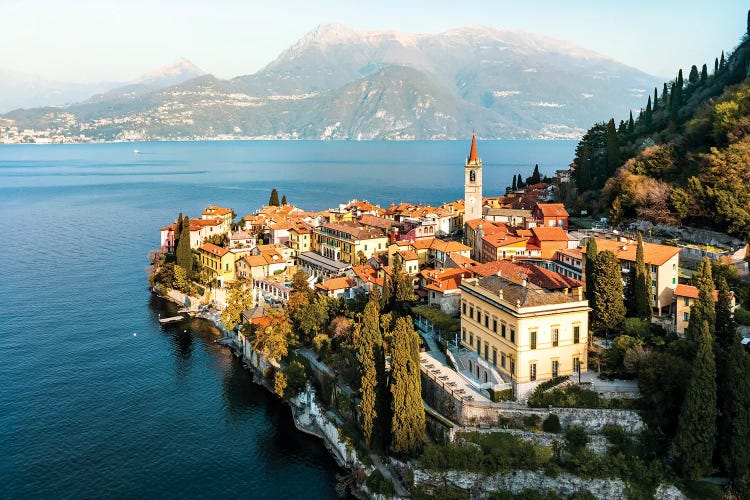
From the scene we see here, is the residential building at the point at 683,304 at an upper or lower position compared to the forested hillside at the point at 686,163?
lower

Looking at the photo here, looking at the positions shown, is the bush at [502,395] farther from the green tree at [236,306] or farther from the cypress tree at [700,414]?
the green tree at [236,306]

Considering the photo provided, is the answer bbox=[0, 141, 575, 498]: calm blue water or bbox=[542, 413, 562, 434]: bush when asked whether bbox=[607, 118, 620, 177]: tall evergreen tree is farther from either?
bbox=[542, 413, 562, 434]: bush

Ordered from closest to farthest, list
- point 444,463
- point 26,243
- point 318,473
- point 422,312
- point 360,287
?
point 444,463
point 318,473
point 422,312
point 360,287
point 26,243

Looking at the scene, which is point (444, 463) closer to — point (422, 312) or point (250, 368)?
point (422, 312)

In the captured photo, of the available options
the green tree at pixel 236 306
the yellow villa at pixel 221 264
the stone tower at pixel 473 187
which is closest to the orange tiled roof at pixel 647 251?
the stone tower at pixel 473 187

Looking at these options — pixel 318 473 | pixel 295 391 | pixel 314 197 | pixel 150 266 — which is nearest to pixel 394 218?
pixel 150 266

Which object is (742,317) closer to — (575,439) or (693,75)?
(575,439)

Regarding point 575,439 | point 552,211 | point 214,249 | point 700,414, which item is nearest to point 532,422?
point 575,439
